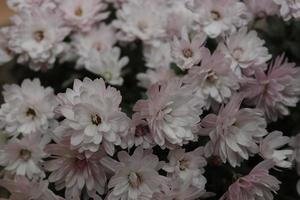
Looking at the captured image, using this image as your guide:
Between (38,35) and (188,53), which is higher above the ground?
(188,53)

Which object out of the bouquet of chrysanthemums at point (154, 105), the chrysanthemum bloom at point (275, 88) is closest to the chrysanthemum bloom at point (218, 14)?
the bouquet of chrysanthemums at point (154, 105)

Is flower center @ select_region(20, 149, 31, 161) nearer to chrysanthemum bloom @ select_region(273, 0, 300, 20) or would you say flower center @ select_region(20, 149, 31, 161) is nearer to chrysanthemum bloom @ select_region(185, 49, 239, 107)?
chrysanthemum bloom @ select_region(185, 49, 239, 107)

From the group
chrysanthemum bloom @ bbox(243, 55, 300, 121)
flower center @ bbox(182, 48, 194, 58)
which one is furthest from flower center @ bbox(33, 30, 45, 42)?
chrysanthemum bloom @ bbox(243, 55, 300, 121)

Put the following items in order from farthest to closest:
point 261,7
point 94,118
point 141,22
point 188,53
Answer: point 141,22 → point 261,7 → point 188,53 → point 94,118

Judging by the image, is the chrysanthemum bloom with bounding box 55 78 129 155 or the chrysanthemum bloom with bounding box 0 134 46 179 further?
the chrysanthemum bloom with bounding box 0 134 46 179

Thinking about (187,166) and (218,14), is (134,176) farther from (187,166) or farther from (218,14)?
(218,14)

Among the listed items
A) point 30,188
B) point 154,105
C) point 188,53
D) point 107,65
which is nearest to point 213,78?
point 188,53

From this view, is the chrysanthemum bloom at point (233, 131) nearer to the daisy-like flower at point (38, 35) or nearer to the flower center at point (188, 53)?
the flower center at point (188, 53)
